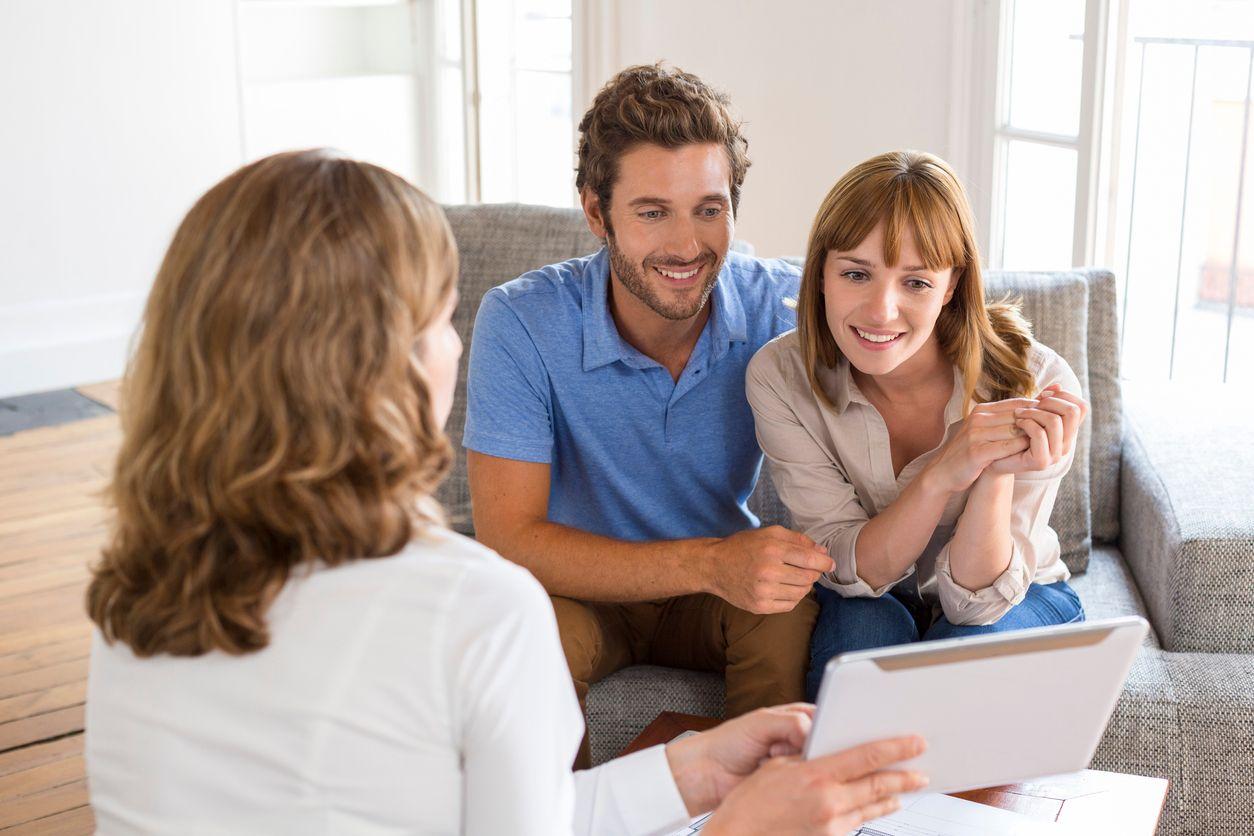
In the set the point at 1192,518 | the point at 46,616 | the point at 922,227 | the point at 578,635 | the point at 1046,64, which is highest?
the point at 1046,64

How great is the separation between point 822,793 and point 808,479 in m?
0.80

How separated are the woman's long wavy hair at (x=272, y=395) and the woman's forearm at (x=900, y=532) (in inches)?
35.8

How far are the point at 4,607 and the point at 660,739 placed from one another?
2.06 metres

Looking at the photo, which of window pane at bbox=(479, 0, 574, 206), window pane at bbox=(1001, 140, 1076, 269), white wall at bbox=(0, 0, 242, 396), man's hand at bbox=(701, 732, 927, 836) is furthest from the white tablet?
white wall at bbox=(0, 0, 242, 396)

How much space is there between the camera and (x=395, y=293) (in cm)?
91

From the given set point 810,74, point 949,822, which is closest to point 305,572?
point 949,822

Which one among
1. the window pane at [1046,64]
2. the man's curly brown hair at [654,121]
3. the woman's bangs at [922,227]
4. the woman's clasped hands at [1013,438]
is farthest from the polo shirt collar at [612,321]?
the window pane at [1046,64]

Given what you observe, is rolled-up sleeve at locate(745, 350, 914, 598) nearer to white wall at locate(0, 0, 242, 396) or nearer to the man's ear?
the man's ear

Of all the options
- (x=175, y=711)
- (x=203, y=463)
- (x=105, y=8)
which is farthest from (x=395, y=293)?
(x=105, y=8)

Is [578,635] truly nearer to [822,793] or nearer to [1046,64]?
[822,793]

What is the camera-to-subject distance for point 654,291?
6.31 feet

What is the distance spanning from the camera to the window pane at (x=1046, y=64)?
2916 mm

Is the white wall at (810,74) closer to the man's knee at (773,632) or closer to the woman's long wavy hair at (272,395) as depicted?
the man's knee at (773,632)

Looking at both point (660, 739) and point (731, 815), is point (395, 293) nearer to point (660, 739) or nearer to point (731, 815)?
point (731, 815)
